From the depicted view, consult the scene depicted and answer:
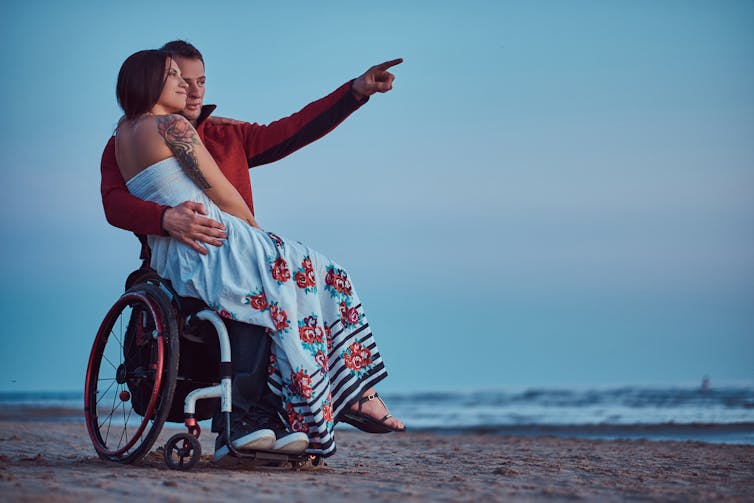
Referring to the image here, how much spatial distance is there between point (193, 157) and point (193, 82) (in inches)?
22.7

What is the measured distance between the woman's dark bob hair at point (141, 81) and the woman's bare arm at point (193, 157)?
0.12 m

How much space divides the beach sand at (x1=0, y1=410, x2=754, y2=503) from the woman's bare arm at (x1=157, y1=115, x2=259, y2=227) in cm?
104

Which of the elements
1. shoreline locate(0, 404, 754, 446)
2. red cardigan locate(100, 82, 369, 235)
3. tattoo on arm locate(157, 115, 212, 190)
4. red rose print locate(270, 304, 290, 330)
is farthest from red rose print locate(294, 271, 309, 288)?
shoreline locate(0, 404, 754, 446)

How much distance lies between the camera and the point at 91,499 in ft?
7.49

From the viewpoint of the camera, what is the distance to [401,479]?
3.08 meters

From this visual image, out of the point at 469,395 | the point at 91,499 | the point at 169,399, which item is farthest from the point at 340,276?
the point at 469,395

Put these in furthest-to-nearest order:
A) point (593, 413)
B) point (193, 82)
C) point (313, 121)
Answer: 1. point (593, 413)
2. point (313, 121)
3. point (193, 82)

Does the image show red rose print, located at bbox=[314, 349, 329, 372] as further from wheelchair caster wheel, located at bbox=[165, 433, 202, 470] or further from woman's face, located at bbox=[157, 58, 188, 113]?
woman's face, located at bbox=[157, 58, 188, 113]

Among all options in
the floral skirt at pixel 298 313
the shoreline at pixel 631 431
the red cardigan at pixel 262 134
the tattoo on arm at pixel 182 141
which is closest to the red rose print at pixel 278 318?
the floral skirt at pixel 298 313

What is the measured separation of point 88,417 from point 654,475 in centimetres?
225

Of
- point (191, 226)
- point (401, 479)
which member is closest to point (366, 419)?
point (401, 479)

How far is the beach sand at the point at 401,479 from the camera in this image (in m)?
2.48

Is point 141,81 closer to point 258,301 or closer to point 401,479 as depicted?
point 258,301

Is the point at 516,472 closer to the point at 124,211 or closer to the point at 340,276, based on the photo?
the point at 340,276
